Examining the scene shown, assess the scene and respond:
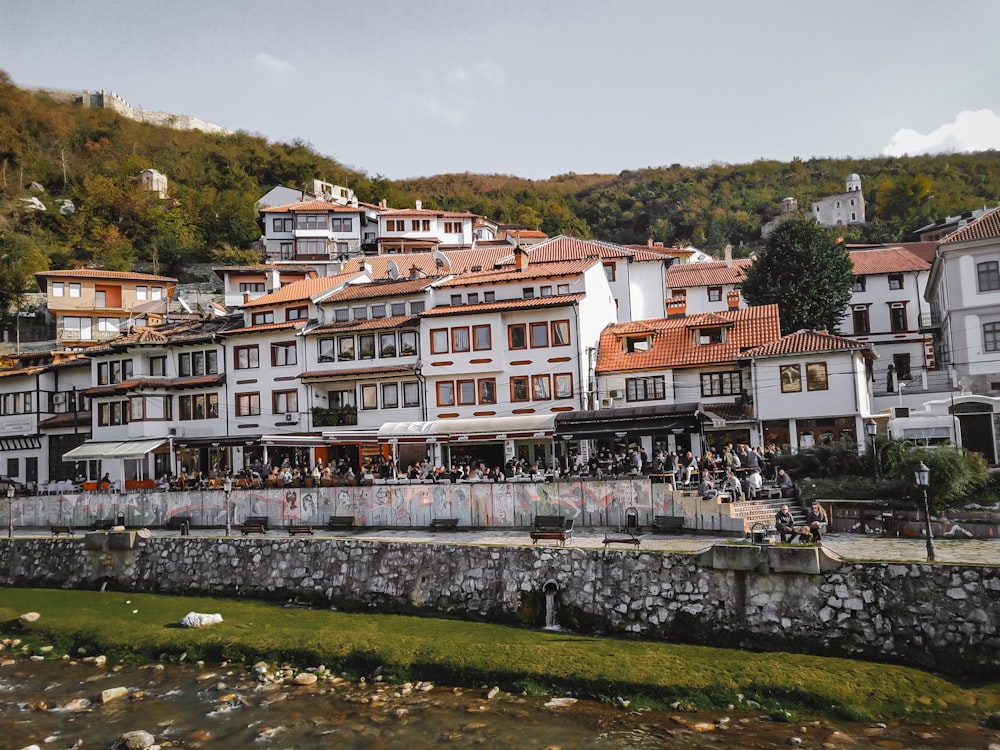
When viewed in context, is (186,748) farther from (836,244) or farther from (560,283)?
(836,244)

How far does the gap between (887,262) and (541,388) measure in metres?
34.4

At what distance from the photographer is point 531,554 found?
2136 cm

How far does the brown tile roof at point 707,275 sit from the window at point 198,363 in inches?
1432

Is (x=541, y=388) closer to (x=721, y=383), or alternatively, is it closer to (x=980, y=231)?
(x=721, y=383)

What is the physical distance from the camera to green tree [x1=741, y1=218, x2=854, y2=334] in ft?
167

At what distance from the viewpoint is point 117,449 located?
4503cm

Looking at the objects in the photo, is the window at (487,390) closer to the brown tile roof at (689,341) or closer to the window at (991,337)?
the brown tile roof at (689,341)

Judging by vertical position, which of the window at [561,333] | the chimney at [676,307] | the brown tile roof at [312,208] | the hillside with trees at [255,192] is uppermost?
the hillside with trees at [255,192]

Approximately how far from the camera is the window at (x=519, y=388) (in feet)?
137

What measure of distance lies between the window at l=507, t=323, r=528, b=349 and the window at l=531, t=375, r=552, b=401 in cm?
190

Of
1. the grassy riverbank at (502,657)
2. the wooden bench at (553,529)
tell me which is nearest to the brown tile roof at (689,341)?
the wooden bench at (553,529)

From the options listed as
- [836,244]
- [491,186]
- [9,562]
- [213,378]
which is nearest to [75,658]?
[9,562]

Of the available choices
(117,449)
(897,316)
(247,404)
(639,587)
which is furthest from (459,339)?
(897,316)

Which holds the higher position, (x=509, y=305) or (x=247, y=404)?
(x=509, y=305)
